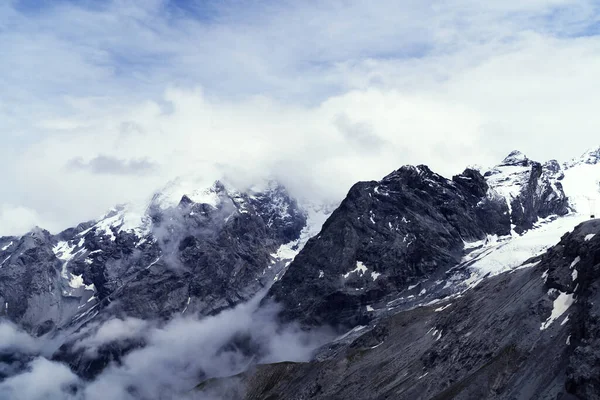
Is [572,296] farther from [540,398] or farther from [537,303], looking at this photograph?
[540,398]

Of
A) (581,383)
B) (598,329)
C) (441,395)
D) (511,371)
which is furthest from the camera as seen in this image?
(441,395)

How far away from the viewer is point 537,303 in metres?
200

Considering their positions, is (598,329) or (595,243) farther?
(595,243)

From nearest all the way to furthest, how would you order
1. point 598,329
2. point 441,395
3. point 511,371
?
point 598,329, point 511,371, point 441,395

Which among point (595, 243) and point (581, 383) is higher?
point (595, 243)

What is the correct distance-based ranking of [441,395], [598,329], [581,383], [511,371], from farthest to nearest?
[441,395] < [511,371] < [598,329] < [581,383]

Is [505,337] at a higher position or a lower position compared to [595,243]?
lower

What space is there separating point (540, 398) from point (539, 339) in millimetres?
27575

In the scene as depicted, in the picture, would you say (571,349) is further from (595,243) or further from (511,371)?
(595,243)

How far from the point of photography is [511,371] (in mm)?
179250

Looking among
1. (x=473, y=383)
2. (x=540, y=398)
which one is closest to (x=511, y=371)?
(x=473, y=383)

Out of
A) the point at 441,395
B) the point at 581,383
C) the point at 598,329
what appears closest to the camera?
the point at 581,383

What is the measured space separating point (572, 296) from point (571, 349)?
28.8 m

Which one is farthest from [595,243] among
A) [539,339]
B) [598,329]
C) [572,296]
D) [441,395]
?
[441,395]
